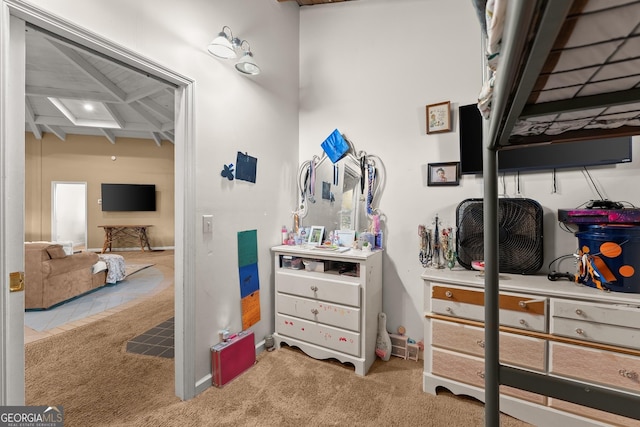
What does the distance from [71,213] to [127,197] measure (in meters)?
1.43

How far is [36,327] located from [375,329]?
130 inches

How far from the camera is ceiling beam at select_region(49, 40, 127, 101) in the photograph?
284 centimetres

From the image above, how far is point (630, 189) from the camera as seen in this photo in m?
1.63

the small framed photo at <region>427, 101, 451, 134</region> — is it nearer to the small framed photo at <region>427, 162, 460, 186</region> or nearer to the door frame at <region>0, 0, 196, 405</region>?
the small framed photo at <region>427, 162, 460, 186</region>

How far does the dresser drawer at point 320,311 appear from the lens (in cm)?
192

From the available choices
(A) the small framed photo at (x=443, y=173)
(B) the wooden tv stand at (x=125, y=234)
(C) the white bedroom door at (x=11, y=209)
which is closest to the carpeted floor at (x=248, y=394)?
(C) the white bedroom door at (x=11, y=209)

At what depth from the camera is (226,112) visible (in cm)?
193

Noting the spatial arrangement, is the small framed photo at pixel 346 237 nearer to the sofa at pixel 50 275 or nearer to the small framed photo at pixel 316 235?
the small framed photo at pixel 316 235

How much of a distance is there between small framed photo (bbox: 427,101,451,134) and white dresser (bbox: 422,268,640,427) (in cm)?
111

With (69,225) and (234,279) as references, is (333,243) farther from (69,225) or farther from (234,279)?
(69,225)

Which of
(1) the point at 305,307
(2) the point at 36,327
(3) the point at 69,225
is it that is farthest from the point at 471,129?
(3) the point at 69,225

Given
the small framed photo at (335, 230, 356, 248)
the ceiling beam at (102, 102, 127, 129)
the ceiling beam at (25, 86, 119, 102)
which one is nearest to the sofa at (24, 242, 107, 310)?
the ceiling beam at (25, 86, 119, 102)

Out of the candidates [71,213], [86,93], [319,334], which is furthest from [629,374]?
[71,213]

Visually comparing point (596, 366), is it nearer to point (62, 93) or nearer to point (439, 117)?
point (439, 117)
